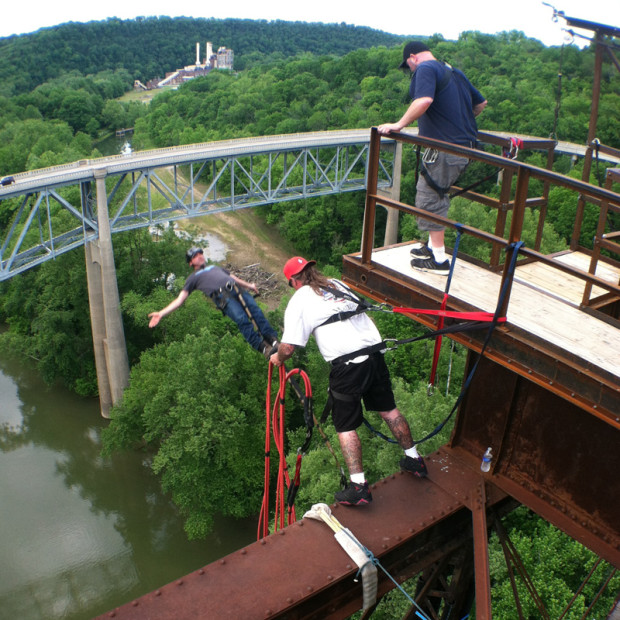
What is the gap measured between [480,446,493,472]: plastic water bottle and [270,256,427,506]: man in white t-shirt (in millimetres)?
603

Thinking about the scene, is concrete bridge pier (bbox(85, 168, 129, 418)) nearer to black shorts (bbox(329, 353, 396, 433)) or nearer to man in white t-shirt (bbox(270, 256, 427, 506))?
man in white t-shirt (bbox(270, 256, 427, 506))

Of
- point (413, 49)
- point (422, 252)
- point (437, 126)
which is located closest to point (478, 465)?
point (422, 252)

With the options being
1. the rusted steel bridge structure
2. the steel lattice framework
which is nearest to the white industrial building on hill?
the steel lattice framework

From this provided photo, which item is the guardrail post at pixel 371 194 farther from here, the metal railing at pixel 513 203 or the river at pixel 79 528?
the river at pixel 79 528

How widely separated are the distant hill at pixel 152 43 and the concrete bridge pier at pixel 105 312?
76772 mm

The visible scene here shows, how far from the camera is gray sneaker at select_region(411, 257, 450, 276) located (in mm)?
7180

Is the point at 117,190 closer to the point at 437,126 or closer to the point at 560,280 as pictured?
the point at 437,126

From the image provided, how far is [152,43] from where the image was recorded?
5408 inches

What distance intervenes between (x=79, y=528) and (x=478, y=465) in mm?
20232

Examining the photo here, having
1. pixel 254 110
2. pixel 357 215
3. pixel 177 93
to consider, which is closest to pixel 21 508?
pixel 357 215

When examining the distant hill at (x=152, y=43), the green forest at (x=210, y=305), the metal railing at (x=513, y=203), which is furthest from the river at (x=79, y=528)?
the distant hill at (x=152, y=43)

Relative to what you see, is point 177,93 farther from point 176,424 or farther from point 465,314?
point 465,314

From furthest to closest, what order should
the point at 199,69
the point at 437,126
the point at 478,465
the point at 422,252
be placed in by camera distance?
the point at 199,69 < the point at 422,252 < the point at 437,126 < the point at 478,465

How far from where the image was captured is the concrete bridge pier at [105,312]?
2747 cm
